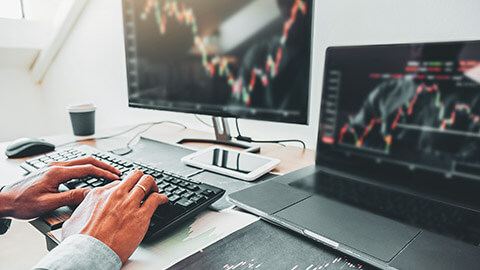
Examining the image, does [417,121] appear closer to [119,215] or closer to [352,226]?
[352,226]

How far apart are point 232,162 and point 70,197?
0.37 metres

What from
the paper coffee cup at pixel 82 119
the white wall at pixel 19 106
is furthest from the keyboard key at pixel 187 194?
the white wall at pixel 19 106

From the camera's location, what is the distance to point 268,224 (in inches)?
19.4

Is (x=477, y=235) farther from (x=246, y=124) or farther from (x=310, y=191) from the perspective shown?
(x=246, y=124)

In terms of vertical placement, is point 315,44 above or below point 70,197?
above

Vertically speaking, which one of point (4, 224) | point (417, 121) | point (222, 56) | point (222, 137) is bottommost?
point (4, 224)

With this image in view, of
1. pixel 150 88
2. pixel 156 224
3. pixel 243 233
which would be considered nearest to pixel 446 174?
pixel 243 233

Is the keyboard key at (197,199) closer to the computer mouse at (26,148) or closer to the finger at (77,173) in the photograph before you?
the finger at (77,173)

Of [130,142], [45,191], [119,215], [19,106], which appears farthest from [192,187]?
[19,106]

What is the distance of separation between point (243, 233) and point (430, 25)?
0.68 metres

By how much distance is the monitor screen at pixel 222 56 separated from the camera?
2.35 feet

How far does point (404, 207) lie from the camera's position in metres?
0.51

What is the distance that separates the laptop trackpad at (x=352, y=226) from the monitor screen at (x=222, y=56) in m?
0.27

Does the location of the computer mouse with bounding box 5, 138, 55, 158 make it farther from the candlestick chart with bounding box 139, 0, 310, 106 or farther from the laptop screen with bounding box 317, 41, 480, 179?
the laptop screen with bounding box 317, 41, 480, 179
